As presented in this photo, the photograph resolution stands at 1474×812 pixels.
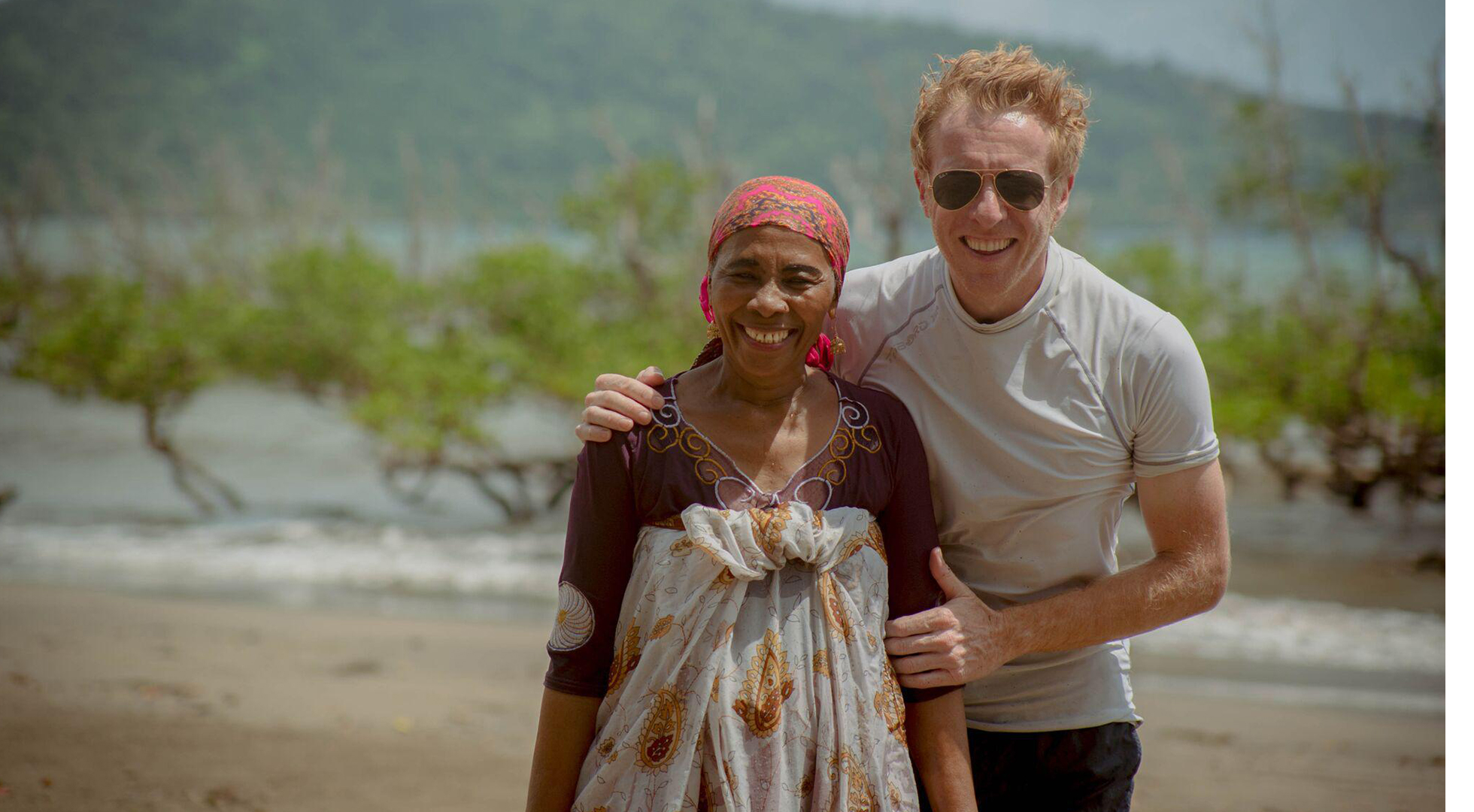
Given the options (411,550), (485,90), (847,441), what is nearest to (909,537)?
(847,441)

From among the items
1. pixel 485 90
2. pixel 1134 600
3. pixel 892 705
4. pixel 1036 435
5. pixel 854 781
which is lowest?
pixel 854 781

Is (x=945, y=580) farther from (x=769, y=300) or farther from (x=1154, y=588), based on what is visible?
(x=769, y=300)

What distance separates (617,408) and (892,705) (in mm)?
746

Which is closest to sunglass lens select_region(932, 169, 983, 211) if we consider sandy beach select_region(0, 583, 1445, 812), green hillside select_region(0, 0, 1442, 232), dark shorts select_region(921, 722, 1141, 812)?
dark shorts select_region(921, 722, 1141, 812)

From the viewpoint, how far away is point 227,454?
74.0 feet

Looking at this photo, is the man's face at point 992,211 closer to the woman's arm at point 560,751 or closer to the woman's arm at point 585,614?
the woman's arm at point 585,614

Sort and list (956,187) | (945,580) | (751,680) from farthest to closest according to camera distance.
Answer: (956,187) < (945,580) < (751,680)

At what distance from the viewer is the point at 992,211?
231cm

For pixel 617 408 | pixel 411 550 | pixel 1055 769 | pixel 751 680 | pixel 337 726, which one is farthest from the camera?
pixel 411 550

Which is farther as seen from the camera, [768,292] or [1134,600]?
[1134,600]

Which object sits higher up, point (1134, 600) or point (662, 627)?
point (1134, 600)

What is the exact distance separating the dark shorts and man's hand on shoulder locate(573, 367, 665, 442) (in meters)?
1.09

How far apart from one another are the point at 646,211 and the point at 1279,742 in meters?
11.5

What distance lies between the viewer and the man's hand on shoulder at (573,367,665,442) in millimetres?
2102
